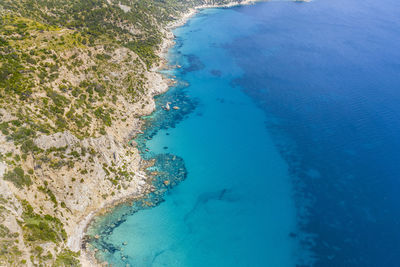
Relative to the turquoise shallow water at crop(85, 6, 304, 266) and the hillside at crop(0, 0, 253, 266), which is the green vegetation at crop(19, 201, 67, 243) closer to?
the hillside at crop(0, 0, 253, 266)

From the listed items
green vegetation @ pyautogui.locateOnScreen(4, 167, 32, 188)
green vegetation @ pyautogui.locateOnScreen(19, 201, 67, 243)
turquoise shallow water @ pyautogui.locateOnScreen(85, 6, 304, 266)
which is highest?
green vegetation @ pyautogui.locateOnScreen(4, 167, 32, 188)

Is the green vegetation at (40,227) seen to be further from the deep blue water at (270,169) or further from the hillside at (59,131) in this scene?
the deep blue water at (270,169)

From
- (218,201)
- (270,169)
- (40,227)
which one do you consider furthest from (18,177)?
(270,169)

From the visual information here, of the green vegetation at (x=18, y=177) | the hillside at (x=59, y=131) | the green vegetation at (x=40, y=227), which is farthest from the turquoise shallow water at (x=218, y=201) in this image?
the green vegetation at (x=18, y=177)

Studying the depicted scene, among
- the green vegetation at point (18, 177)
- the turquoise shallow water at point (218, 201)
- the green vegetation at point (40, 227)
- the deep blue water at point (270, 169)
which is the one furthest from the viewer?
the deep blue water at point (270, 169)

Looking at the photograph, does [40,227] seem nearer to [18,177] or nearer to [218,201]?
[18,177]

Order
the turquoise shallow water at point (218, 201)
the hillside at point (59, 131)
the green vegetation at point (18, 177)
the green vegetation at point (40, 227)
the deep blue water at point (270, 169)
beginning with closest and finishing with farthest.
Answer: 1. the green vegetation at point (40, 227)
2. the hillside at point (59, 131)
3. the green vegetation at point (18, 177)
4. the turquoise shallow water at point (218, 201)
5. the deep blue water at point (270, 169)

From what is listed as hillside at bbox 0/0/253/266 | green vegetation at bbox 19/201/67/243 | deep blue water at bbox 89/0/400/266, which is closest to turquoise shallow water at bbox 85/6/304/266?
deep blue water at bbox 89/0/400/266

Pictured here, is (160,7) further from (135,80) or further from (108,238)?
(108,238)

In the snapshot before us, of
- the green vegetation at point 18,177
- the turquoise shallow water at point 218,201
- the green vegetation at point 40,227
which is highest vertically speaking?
the green vegetation at point 18,177
